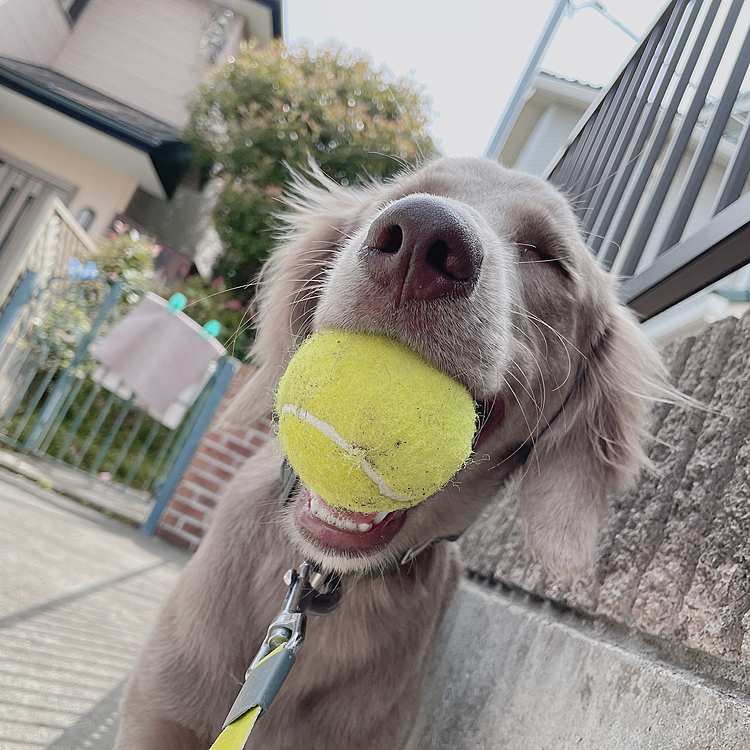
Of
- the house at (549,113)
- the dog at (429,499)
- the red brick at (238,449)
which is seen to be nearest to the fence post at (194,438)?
the red brick at (238,449)

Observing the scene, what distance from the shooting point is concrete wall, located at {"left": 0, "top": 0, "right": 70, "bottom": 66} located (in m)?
10.1

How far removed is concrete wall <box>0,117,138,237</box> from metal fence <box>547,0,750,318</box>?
34.6 feet

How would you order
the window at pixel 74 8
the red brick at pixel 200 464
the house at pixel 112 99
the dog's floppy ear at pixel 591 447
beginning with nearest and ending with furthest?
the dog's floppy ear at pixel 591 447, the red brick at pixel 200 464, the house at pixel 112 99, the window at pixel 74 8

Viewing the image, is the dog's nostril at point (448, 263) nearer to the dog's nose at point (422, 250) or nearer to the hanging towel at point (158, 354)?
the dog's nose at point (422, 250)

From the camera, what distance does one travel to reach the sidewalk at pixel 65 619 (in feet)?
5.48

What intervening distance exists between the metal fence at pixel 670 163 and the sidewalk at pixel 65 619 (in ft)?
6.79

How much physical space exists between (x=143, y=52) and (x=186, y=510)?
38.3 feet

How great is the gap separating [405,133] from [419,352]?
11.3 m

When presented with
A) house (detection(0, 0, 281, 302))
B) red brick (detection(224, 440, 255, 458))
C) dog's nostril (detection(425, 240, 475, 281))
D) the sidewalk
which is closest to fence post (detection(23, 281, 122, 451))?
the sidewalk

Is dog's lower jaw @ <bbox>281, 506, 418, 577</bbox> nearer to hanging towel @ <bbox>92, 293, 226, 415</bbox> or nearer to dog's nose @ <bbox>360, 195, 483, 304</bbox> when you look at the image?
dog's nose @ <bbox>360, 195, 483, 304</bbox>

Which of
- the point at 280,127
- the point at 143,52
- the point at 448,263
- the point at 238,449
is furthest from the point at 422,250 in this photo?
the point at 143,52

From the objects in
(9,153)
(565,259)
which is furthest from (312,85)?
(565,259)

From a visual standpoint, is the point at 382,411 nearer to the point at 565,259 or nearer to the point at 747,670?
the point at 747,670

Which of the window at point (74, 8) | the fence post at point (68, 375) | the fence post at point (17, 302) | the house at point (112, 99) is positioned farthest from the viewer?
the window at point (74, 8)
